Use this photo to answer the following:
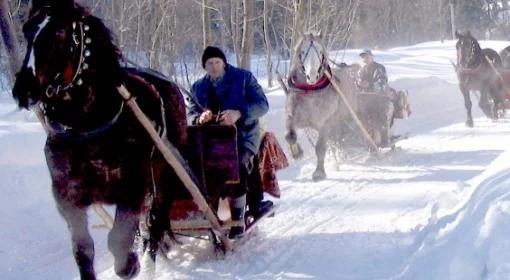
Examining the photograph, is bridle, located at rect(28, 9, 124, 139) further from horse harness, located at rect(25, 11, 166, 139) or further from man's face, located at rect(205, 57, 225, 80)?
man's face, located at rect(205, 57, 225, 80)

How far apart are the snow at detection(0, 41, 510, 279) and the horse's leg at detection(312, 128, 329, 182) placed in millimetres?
133

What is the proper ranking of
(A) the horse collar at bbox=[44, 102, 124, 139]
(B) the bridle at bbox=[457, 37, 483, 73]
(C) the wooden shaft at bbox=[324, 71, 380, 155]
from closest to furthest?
(A) the horse collar at bbox=[44, 102, 124, 139], (C) the wooden shaft at bbox=[324, 71, 380, 155], (B) the bridle at bbox=[457, 37, 483, 73]

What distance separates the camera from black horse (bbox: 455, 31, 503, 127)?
517 inches

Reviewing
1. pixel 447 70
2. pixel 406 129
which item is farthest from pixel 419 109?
pixel 447 70

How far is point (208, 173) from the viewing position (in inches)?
208

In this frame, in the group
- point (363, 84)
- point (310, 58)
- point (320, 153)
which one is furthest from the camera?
point (363, 84)

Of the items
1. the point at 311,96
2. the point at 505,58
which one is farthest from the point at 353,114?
the point at 505,58

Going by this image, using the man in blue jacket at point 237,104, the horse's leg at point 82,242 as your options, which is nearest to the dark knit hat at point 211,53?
the man in blue jacket at point 237,104

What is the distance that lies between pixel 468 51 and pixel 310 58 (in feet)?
19.1

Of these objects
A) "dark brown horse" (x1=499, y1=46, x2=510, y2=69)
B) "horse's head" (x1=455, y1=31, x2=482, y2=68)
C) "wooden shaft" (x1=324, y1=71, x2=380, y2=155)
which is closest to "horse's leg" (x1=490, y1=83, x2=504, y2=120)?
"horse's head" (x1=455, y1=31, x2=482, y2=68)

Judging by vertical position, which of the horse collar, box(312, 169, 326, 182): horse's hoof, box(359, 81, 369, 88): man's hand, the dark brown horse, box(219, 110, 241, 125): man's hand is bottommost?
box(312, 169, 326, 182): horse's hoof

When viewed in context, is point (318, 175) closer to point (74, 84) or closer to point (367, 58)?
point (367, 58)

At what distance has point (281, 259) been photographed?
5.42 m

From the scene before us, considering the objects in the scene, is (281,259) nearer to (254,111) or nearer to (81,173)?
(254,111)
